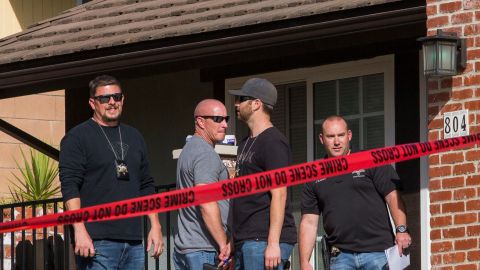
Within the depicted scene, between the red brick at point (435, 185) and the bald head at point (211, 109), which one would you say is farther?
the red brick at point (435, 185)

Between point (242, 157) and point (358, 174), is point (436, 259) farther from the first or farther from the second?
point (242, 157)

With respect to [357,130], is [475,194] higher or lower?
lower

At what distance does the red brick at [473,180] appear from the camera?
32.5 ft

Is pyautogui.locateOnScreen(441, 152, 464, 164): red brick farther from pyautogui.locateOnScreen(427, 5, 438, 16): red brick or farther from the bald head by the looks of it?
the bald head

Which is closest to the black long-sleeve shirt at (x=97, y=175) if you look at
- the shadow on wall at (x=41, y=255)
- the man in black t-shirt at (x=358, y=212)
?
the man in black t-shirt at (x=358, y=212)

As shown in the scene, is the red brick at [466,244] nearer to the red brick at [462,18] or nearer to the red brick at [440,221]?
the red brick at [440,221]

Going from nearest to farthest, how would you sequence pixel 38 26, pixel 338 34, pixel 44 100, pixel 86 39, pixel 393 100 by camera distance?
1. pixel 338 34
2. pixel 393 100
3. pixel 86 39
4. pixel 38 26
5. pixel 44 100

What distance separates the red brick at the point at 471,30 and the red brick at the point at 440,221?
1.29 m

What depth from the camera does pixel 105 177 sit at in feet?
30.3

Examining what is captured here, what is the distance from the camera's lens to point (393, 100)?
1160 cm

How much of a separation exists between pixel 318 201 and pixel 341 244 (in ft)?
1.23

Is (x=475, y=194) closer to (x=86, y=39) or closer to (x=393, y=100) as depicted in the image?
(x=393, y=100)

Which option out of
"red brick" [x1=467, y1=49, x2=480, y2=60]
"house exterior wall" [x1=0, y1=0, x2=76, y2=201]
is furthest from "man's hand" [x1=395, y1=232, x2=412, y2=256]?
"house exterior wall" [x1=0, y1=0, x2=76, y2=201]

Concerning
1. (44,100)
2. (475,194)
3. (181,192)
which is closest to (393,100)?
(475,194)
